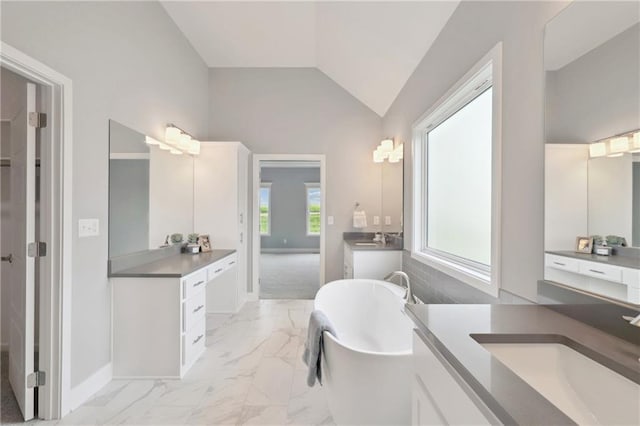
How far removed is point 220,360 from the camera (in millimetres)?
2451

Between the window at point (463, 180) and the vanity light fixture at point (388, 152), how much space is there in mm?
515

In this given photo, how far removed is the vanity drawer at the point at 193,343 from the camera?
2.23 metres

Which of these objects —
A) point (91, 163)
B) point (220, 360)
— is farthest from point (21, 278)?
point (220, 360)

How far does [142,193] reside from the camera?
2.62 meters

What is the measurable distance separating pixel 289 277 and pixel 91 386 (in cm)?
382

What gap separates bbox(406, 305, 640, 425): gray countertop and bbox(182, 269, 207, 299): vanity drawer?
69.8 inches

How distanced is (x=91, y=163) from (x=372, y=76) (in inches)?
115

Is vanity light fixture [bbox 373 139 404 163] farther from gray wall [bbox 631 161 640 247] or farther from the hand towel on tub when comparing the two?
gray wall [bbox 631 161 640 247]

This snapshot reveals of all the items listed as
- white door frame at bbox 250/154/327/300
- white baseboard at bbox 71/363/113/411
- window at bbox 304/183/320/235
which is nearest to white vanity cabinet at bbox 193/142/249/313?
white door frame at bbox 250/154/327/300

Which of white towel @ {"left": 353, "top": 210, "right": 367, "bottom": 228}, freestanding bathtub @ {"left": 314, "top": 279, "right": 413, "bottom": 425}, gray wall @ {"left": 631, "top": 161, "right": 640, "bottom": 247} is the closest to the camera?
→ gray wall @ {"left": 631, "top": 161, "right": 640, "bottom": 247}

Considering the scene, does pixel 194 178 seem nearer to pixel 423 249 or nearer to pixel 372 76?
pixel 372 76

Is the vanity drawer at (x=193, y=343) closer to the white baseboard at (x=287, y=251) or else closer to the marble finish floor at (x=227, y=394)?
the marble finish floor at (x=227, y=394)

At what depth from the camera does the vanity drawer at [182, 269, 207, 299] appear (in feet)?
7.29

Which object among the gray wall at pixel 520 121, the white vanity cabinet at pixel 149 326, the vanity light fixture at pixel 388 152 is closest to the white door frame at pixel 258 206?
the vanity light fixture at pixel 388 152
